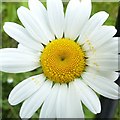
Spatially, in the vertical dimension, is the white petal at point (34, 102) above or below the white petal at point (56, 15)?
below

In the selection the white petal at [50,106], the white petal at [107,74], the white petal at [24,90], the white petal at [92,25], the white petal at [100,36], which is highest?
the white petal at [92,25]

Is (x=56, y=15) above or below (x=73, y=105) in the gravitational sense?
above

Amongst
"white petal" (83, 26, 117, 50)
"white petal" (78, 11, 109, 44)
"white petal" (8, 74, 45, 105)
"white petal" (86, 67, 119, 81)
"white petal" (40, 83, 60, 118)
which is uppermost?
"white petal" (78, 11, 109, 44)

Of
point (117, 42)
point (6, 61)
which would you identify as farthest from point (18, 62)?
point (117, 42)
